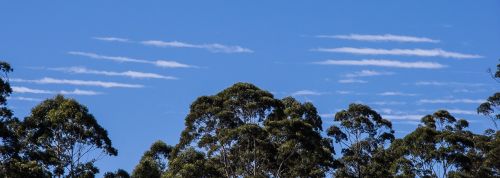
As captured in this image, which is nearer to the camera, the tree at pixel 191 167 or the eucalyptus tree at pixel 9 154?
the eucalyptus tree at pixel 9 154

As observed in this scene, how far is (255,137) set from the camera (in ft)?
164

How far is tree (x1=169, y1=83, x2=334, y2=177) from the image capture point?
50.7 m

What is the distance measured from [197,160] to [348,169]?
22100 mm

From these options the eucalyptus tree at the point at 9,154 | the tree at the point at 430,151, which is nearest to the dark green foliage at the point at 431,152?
the tree at the point at 430,151

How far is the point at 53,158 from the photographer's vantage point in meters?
39.8

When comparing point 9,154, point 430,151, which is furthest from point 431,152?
point 9,154

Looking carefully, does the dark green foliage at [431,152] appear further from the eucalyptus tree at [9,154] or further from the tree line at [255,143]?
the eucalyptus tree at [9,154]

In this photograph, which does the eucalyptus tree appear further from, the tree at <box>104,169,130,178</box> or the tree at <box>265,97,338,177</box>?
the tree at <box>265,97,338,177</box>

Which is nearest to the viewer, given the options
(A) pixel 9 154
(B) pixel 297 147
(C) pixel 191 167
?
(A) pixel 9 154

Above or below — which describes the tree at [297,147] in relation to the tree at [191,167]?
above

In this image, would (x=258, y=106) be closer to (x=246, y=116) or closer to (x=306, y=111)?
(x=246, y=116)

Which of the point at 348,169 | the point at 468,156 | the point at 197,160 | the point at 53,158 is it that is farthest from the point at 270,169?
the point at 468,156

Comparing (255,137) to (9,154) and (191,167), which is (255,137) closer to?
(191,167)

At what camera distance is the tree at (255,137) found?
166 feet
